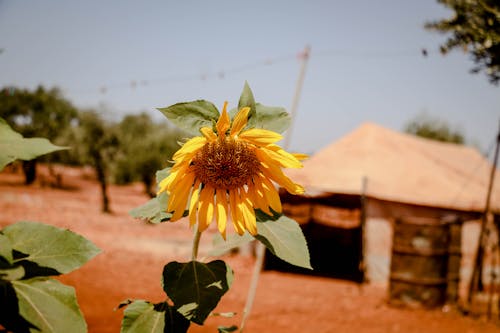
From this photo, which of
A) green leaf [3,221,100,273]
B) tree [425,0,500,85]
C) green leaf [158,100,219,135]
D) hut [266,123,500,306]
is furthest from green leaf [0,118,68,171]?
tree [425,0,500,85]

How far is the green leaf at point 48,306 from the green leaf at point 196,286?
0.19m

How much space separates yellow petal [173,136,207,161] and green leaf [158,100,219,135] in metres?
0.03

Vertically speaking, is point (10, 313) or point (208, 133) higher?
point (208, 133)

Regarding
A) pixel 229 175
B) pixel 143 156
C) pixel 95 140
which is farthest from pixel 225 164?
pixel 143 156

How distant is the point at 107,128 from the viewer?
80.4 feet

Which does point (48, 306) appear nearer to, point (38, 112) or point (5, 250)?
point (5, 250)

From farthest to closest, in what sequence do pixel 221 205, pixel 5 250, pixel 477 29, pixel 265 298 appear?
pixel 265 298 → pixel 477 29 → pixel 221 205 → pixel 5 250

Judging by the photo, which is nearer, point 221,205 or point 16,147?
point 16,147

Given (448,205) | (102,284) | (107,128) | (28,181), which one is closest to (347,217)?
(448,205)

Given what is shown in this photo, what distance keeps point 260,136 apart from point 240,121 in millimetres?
67

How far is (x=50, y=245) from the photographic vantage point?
82 centimetres

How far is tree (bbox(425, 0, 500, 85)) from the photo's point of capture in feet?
12.0

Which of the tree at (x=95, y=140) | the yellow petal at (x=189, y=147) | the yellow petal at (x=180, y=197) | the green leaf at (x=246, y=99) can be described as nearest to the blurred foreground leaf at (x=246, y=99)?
the green leaf at (x=246, y=99)

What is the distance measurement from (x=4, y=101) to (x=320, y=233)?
30024mm
